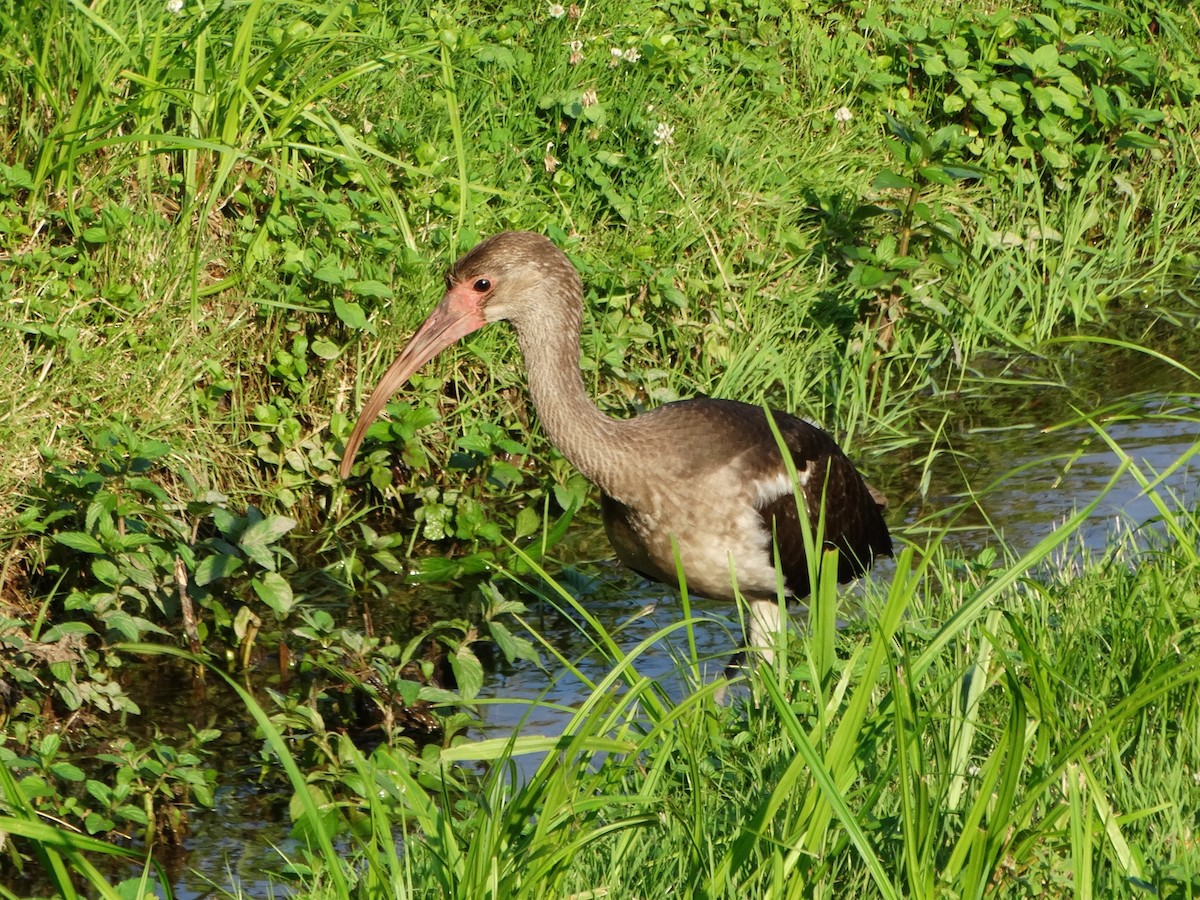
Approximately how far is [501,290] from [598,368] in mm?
1317

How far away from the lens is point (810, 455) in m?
4.86

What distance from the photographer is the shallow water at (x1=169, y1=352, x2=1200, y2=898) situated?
3879mm

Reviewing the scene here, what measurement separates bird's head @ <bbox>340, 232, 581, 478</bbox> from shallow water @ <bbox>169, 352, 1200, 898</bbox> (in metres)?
0.88

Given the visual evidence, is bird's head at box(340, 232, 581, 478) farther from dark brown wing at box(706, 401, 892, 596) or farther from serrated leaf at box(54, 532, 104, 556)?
serrated leaf at box(54, 532, 104, 556)


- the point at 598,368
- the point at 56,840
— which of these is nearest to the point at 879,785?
the point at 56,840

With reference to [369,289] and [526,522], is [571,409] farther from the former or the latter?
[369,289]

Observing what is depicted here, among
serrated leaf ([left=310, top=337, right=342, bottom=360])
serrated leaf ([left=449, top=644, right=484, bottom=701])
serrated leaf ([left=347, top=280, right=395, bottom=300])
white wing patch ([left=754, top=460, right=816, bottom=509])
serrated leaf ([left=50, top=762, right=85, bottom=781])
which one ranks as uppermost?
serrated leaf ([left=347, top=280, right=395, bottom=300])

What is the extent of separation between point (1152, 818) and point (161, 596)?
2722mm

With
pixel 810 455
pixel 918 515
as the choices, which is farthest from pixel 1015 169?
pixel 810 455

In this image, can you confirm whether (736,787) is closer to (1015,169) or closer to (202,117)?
(202,117)

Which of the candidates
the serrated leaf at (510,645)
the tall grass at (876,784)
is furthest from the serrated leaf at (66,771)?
the serrated leaf at (510,645)

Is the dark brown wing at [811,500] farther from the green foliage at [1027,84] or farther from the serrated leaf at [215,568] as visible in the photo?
the green foliage at [1027,84]

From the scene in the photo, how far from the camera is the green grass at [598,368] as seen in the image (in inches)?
113

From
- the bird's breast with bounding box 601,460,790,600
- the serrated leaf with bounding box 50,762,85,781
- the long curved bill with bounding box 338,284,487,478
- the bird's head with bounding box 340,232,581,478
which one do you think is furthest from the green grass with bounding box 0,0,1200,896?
the bird's head with bounding box 340,232,581,478
